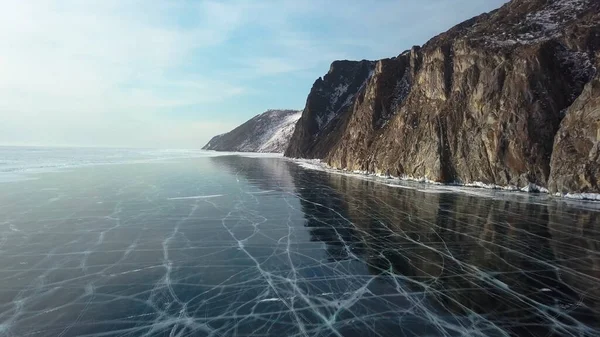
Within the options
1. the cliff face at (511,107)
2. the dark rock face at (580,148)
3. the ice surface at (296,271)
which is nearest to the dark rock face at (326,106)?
the cliff face at (511,107)

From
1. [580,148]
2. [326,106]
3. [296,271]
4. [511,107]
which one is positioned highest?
[326,106]

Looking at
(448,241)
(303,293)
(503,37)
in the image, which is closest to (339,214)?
(448,241)

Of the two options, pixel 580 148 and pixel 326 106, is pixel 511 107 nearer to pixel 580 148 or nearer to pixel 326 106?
pixel 580 148

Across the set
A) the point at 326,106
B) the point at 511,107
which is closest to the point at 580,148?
the point at 511,107

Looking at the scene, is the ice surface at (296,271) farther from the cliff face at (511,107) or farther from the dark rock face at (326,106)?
the dark rock face at (326,106)

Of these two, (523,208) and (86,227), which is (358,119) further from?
(86,227)

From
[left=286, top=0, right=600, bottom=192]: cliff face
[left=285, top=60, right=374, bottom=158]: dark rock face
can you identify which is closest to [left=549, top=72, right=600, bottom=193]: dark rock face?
[left=286, top=0, right=600, bottom=192]: cliff face

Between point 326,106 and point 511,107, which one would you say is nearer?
point 511,107

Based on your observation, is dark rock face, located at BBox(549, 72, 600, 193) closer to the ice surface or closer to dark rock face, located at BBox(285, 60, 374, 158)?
the ice surface
